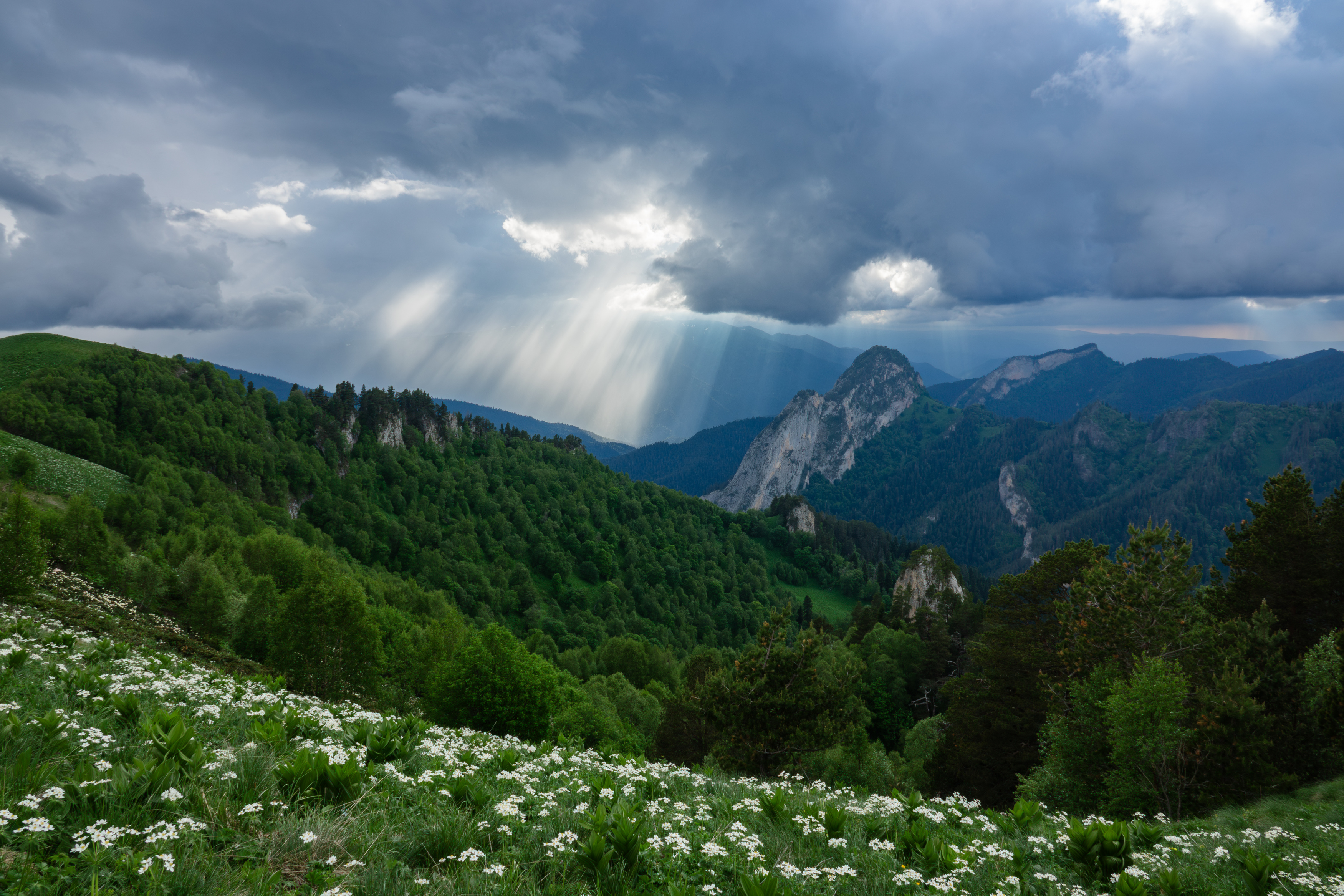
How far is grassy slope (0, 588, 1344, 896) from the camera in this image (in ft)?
15.8

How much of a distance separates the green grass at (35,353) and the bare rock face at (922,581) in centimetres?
15447

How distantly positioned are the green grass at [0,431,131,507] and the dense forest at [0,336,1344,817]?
4049mm

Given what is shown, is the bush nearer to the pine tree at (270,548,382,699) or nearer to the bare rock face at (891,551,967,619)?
the pine tree at (270,548,382,699)

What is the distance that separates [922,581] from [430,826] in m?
112

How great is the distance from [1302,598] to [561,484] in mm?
153204

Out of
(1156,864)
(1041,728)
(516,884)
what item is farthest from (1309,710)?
(516,884)

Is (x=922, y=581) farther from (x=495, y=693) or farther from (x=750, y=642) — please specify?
(x=495, y=693)

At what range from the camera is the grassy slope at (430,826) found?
4.82 m

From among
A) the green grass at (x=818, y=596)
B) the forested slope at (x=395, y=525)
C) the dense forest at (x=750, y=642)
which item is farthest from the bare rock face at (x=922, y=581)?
the forested slope at (x=395, y=525)

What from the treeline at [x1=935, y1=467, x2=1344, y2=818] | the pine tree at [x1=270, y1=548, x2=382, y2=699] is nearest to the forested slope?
the pine tree at [x1=270, y1=548, x2=382, y2=699]

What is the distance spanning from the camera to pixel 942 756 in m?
35.4

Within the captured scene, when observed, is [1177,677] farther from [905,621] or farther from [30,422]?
[30,422]

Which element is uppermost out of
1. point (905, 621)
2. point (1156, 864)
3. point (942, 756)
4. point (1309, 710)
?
point (1156, 864)

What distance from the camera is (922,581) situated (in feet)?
346
